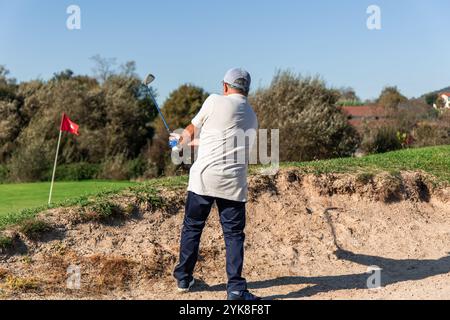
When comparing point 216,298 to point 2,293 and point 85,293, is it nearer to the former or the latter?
point 85,293

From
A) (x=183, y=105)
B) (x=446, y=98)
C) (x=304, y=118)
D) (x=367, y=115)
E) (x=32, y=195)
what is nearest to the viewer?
(x=32, y=195)

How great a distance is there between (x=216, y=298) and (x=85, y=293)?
1.43m

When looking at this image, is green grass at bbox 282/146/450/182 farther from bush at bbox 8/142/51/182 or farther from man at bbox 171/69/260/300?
bush at bbox 8/142/51/182

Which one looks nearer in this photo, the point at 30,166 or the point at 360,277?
the point at 360,277

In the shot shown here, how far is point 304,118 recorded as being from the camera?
2220cm

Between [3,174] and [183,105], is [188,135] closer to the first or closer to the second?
[3,174]

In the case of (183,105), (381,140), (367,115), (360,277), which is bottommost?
(360,277)

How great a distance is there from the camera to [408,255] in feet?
29.3

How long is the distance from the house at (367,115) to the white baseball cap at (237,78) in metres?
20.6

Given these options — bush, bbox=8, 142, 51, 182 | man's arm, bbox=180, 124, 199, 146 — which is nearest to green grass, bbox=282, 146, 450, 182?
man's arm, bbox=180, 124, 199, 146

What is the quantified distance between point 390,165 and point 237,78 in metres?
6.05

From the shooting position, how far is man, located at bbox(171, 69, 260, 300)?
6.47 m

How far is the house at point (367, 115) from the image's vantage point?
27.5 m

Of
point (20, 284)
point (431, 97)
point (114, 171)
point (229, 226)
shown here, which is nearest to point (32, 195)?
point (114, 171)
